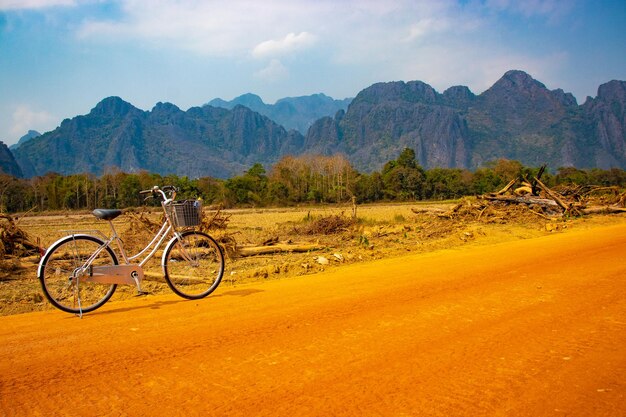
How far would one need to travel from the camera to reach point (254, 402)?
286 centimetres

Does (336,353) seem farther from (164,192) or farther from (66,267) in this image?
(66,267)

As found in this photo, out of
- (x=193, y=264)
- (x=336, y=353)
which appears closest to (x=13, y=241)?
(x=193, y=264)

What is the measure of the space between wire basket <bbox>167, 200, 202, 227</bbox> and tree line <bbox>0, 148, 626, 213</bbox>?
4620cm

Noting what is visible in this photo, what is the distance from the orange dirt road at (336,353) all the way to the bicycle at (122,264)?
11.5 inches

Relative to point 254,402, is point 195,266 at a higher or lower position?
higher

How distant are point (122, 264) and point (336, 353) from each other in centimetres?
336

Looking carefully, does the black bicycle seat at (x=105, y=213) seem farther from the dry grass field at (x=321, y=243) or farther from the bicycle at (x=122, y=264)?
the dry grass field at (x=321, y=243)

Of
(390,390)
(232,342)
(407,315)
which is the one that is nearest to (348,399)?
(390,390)

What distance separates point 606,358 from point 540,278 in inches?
128

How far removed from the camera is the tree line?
57.9 m

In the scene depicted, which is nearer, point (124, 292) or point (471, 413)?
point (471, 413)

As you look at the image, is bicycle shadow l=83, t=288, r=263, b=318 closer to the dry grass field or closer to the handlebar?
the dry grass field

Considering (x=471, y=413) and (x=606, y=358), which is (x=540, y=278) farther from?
(x=471, y=413)

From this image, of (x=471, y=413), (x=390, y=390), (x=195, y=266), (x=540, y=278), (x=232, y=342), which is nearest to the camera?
(x=471, y=413)
